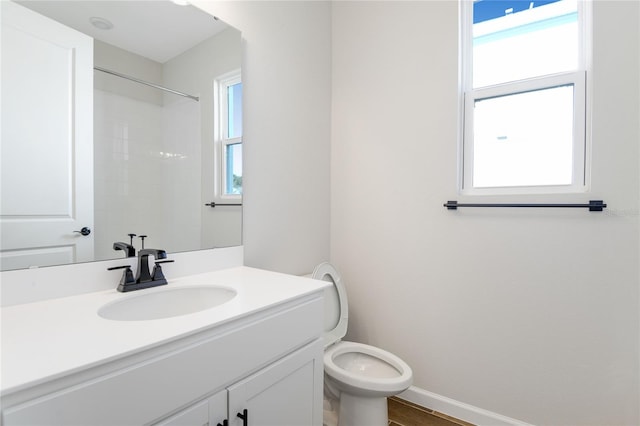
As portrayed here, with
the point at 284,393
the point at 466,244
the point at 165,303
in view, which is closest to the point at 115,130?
the point at 165,303

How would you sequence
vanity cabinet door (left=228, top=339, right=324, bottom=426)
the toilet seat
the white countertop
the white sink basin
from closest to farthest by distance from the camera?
the white countertop
vanity cabinet door (left=228, top=339, right=324, bottom=426)
the white sink basin
the toilet seat

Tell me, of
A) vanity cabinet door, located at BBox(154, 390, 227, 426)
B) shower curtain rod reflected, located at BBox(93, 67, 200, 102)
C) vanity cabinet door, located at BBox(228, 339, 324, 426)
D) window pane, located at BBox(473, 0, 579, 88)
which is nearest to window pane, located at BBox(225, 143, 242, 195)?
shower curtain rod reflected, located at BBox(93, 67, 200, 102)

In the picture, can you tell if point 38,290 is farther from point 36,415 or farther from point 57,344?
point 36,415

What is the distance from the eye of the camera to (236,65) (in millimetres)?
1459

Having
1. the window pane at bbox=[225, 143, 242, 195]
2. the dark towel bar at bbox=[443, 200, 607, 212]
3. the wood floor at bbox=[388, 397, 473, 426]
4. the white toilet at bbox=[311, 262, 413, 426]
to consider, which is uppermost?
the window pane at bbox=[225, 143, 242, 195]

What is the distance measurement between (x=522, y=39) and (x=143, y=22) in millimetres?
1810

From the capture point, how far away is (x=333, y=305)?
5.81 feet

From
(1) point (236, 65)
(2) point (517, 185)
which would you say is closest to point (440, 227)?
(2) point (517, 185)

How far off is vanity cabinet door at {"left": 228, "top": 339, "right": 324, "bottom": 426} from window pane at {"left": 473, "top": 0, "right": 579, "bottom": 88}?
5.49 ft

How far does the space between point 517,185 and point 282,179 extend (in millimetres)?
1252

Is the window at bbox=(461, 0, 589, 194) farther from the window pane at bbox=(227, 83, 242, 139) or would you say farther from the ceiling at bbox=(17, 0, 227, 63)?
the ceiling at bbox=(17, 0, 227, 63)

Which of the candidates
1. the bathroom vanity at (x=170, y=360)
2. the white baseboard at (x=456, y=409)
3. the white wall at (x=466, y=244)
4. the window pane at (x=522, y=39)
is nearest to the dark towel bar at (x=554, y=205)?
the white wall at (x=466, y=244)

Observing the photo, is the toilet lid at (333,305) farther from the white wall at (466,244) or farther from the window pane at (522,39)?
the window pane at (522,39)

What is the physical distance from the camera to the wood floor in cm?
164
